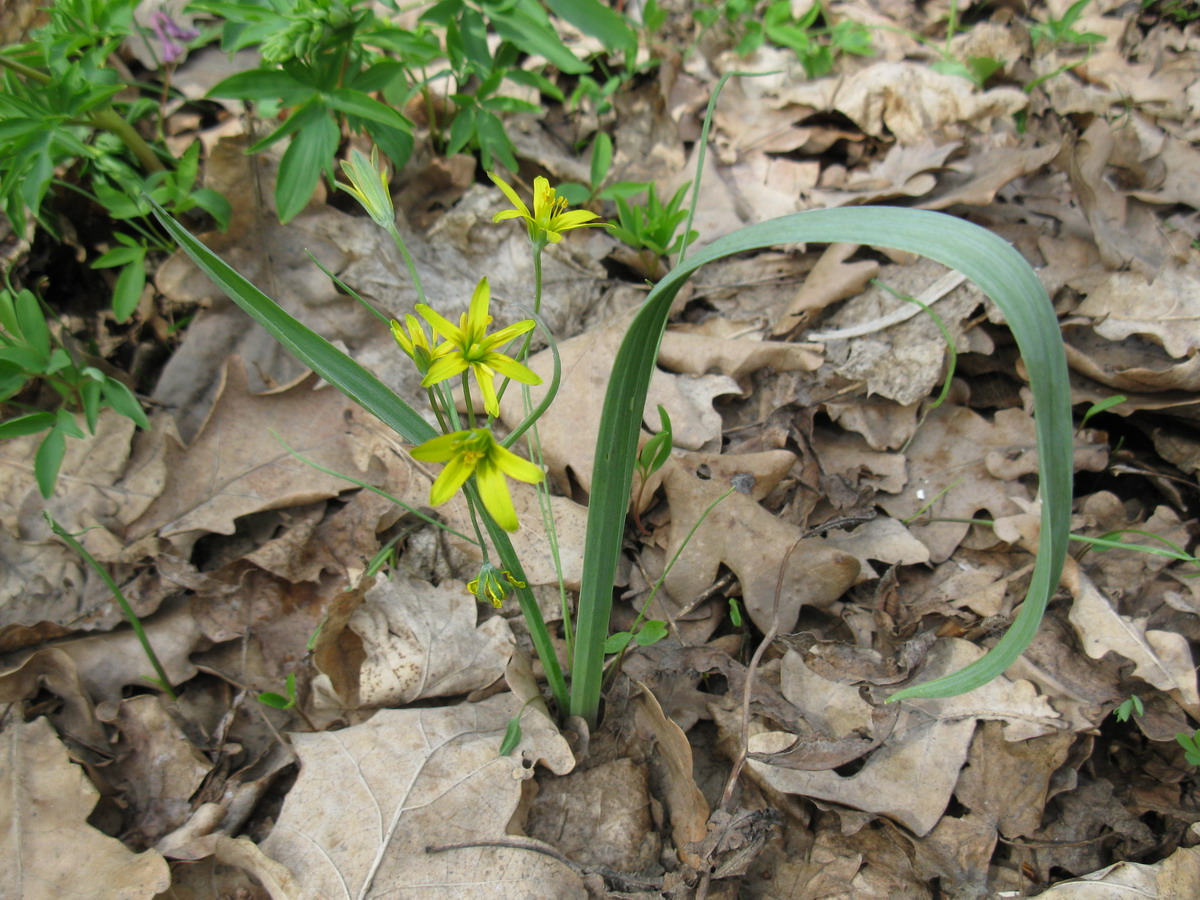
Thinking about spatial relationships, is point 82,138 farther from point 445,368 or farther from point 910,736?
point 910,736

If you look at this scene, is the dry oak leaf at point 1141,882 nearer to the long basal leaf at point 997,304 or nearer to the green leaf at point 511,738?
the long basal leaf at point 997,304

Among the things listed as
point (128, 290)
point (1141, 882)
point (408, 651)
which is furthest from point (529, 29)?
point (1141, 882)

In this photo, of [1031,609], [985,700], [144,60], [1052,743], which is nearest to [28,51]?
[144,60]

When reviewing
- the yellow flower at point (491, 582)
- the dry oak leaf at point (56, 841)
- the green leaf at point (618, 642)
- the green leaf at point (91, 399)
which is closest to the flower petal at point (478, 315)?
the yellow flower at point (491, 582)

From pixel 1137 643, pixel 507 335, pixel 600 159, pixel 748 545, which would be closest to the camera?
pixel 507 335

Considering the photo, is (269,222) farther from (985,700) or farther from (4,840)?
(985,700)

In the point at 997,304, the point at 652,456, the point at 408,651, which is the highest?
the point at 997,304
